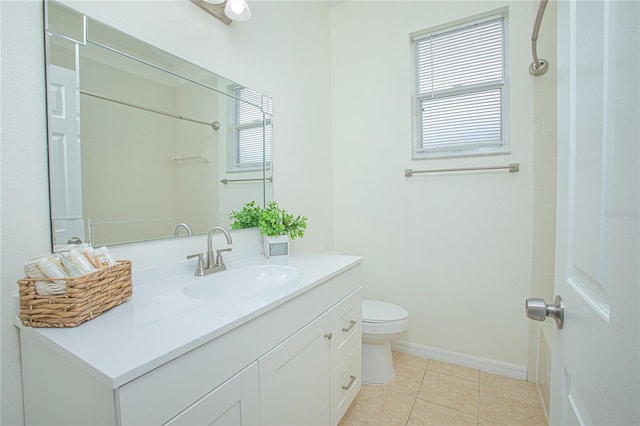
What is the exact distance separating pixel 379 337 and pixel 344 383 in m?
0.41

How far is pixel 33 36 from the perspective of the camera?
2.76ft

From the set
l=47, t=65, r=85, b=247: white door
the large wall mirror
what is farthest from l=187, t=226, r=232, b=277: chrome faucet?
l=47, t=65, r=85, b=247: white door

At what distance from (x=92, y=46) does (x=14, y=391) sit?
108 cm

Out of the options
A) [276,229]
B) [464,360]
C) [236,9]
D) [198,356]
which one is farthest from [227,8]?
Answer: [464,360]

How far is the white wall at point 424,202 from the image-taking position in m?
1.84

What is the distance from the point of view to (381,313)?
1.88m

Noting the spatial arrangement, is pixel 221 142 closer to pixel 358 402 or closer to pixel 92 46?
pixel 92 46

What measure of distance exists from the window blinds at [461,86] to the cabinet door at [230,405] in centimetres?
189

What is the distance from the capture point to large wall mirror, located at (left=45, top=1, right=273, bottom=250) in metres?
0.91

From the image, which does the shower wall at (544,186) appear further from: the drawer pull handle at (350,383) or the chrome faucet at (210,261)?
the chrome faucet at (210,261)

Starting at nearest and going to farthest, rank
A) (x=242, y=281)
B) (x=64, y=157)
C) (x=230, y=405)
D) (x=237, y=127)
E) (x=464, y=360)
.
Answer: (x=230, y=405) < (x=64, y=157) < (x=242, y=281) < (x=237, y=127) < (x=464, y=360)

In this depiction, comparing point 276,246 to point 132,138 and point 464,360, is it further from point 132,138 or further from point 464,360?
point 464,360

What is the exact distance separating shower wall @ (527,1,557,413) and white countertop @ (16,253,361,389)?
1520 millimetres

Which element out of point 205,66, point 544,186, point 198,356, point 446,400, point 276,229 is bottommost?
point 446,400
